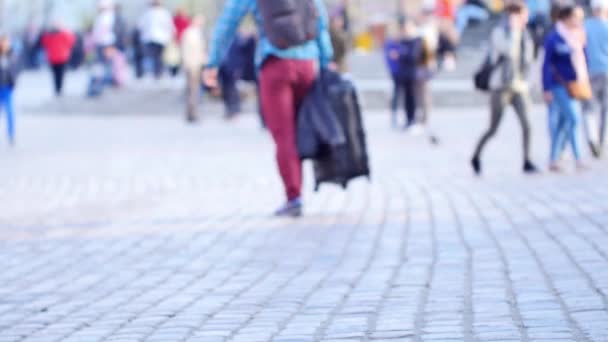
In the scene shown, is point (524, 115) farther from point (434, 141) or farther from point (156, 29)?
point (156, 29)

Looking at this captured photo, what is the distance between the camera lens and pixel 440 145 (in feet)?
68.7

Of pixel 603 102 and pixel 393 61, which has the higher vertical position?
pixel 393 61

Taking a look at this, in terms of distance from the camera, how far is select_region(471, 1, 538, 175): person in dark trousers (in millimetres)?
15156

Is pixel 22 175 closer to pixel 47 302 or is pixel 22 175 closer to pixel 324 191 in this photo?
pixel 324 191

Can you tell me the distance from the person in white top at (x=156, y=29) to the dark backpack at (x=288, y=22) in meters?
24.6

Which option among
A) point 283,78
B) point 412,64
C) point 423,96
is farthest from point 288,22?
point 412,64

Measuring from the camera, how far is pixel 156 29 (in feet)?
118

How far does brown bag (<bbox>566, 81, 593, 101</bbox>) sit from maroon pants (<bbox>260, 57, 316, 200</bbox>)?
4269mm

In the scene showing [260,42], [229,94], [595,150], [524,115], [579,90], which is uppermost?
[260,42]

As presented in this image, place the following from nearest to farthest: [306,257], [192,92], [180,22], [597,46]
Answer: [306,257]
[597,46]
[192,92]
[180,22]

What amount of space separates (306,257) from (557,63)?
6.87m

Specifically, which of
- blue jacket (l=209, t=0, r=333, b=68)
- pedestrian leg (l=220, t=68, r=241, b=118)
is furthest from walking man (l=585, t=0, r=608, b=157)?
pedestrian leg (l=220, t=68, r=241, b=118)

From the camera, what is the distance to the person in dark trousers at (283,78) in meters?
11.4

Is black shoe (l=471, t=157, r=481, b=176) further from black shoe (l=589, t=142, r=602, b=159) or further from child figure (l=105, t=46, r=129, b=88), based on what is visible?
child figure (l=105, t=46, r=129, b=88)
